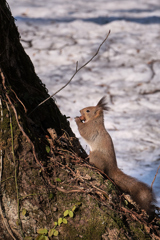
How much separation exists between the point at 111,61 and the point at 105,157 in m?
4.61

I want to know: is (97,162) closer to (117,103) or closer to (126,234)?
(126,234)

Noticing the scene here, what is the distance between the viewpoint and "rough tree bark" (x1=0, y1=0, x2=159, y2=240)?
1.78 meters

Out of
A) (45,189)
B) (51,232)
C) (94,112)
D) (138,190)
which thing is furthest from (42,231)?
(94,112)

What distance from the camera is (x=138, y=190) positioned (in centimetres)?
243

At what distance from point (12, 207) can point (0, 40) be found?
4.16 feet

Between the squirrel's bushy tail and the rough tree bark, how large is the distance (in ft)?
0.71

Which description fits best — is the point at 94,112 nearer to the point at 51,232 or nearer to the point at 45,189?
the point at 45,189

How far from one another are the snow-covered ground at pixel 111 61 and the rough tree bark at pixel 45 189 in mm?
1897

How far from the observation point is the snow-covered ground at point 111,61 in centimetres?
473

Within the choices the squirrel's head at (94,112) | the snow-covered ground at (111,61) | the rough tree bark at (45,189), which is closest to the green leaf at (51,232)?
the rough tree bark at (45,189)

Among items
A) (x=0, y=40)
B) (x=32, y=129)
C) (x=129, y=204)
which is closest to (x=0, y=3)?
(x=0, y=40)

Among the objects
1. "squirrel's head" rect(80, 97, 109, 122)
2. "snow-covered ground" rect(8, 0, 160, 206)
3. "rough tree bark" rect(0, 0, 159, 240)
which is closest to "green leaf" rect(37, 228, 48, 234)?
"rough tree bark" rect(0, 0, 159, 240)

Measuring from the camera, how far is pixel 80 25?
7.95m

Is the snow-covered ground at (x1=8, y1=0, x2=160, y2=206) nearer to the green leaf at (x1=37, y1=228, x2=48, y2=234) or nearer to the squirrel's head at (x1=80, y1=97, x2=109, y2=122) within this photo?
the squirrel's head at (x1=80, y1=97, x2=109, y2=122)
